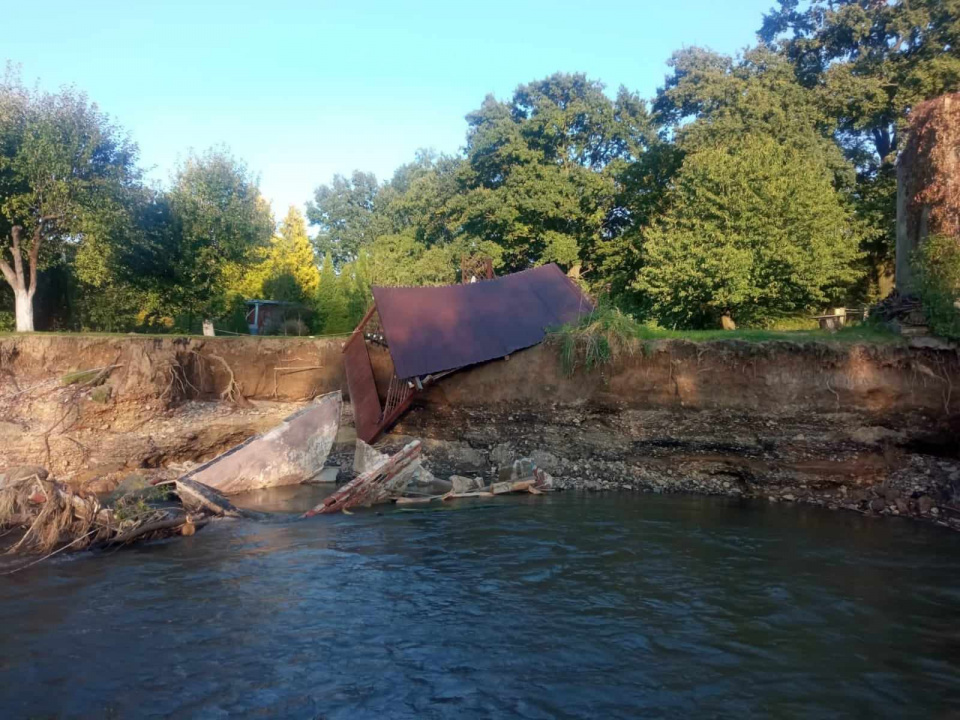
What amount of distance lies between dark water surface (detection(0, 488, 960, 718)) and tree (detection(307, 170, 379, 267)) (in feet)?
151

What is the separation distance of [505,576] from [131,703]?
4.71m

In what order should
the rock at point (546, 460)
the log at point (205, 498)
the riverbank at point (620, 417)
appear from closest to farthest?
the log at point (205, 498) < the riverbank at point (620, 417) < the rock at point (546, 460)

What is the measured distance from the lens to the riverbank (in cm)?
1336

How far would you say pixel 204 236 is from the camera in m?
22.9

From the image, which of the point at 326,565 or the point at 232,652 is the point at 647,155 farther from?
the point at 232,652

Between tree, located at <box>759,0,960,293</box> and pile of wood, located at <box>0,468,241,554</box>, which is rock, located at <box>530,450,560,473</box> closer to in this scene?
pile of wood, located at <box>0,468,241,554</box>

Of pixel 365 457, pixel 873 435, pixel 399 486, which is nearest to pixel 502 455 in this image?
pixel 399 486

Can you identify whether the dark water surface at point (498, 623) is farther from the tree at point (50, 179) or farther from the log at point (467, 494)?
the tree at point (50, 179)

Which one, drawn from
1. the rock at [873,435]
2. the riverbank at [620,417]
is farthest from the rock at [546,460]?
the rock at [873,435]

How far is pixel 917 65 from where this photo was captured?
2208cm

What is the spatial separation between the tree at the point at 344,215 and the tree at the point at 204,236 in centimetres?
2872

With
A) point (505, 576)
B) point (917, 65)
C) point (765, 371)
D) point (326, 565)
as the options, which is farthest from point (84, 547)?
point (917, 65)

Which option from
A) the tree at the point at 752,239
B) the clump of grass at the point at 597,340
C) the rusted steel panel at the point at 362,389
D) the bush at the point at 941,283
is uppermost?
the tree at the point at 752,239

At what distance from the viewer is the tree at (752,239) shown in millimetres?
18547
